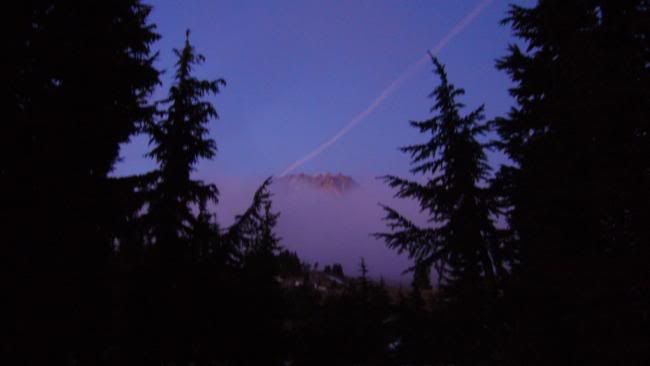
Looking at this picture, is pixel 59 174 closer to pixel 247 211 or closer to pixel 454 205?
pixel 247 211

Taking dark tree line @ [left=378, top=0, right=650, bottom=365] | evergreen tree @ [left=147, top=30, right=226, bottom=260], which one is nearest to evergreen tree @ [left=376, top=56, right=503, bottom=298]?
dark tree line @ [left=378, top=0, right=650, bottom=365]

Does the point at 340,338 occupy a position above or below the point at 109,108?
below

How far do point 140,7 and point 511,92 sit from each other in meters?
12.7

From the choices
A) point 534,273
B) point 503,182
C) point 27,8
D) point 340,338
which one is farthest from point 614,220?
point 340,338

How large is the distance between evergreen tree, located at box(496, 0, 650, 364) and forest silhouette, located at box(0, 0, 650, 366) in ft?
0.11

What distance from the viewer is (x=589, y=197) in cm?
621

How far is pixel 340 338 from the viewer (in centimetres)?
3878

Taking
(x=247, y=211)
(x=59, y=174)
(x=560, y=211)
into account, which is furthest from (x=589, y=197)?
(x=59, y=174)

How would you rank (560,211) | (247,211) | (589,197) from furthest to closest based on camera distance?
(247,211), (560,211), (589,197)

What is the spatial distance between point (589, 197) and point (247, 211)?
876 cm

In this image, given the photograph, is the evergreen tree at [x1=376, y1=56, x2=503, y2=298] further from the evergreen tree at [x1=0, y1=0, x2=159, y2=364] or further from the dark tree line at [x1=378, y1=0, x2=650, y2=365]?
the evergreen tree at [x1=0, y1=0, x2=159, y2=364]

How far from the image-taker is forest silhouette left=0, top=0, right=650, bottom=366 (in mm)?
6086

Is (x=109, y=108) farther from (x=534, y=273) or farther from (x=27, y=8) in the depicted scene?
(x=534, y=273)

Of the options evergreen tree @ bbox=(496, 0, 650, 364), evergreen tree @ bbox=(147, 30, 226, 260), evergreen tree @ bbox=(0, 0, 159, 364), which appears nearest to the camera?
evergreen tree @ bbox=(496, 0, 650, 364)
